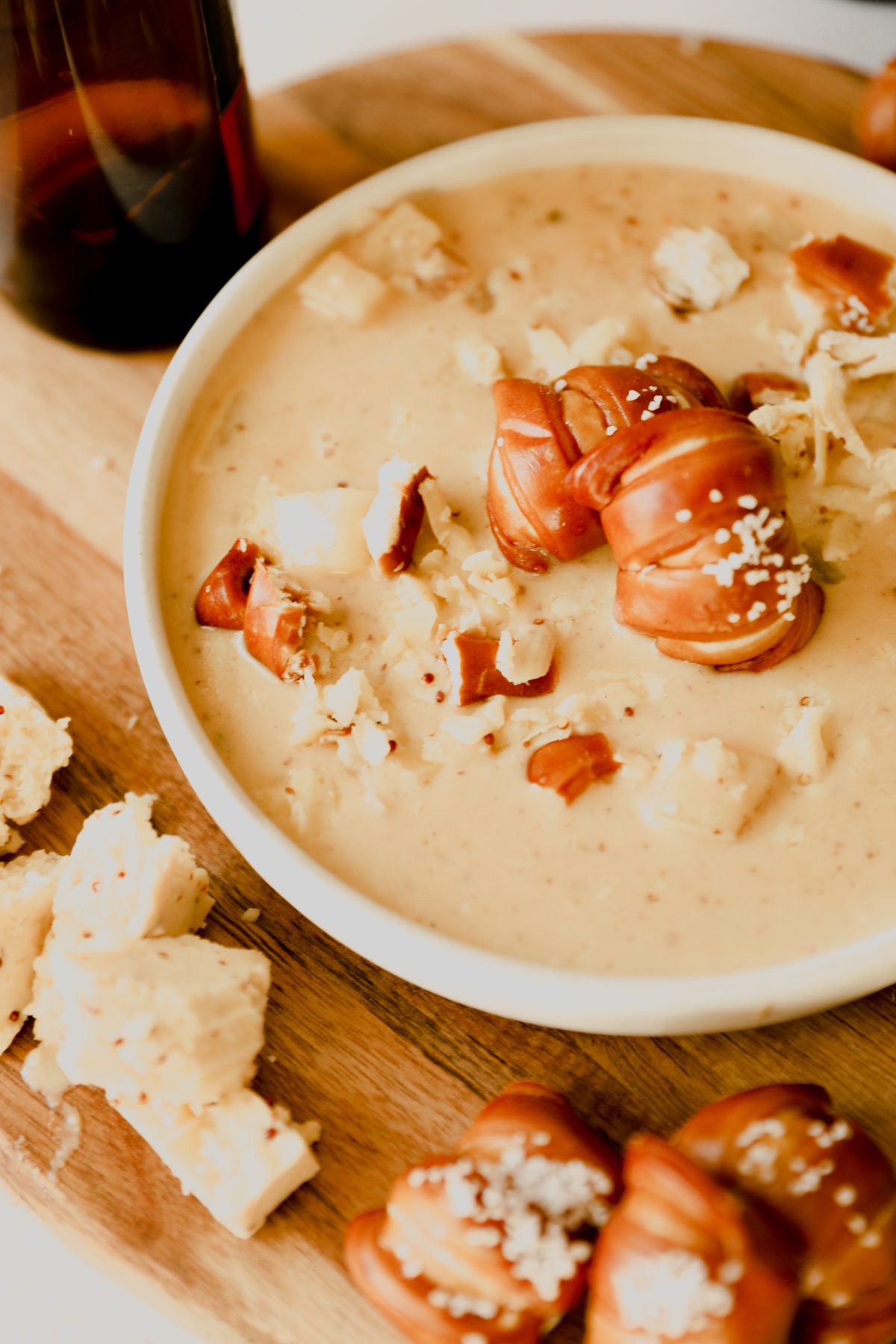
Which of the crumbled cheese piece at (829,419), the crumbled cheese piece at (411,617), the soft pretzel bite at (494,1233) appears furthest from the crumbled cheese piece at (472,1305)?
the crumbled cheese piece at (829,419)

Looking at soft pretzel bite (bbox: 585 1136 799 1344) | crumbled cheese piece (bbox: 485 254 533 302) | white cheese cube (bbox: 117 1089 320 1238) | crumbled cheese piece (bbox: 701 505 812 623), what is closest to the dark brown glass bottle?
crumbled cheese piece (bbox: 485 254 533 302)

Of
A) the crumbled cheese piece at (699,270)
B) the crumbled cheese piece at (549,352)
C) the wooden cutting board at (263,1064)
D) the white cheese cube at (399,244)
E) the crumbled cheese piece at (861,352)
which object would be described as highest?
the white cheese cube at (399,244)

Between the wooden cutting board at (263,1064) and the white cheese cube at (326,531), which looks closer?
the wooden cutting board at (263,1064)

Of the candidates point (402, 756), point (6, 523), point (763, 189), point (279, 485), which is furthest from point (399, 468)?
point (763, 189)

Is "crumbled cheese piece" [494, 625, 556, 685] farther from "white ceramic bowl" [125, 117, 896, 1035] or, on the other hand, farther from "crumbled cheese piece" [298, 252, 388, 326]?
"crumbled cheese piece" [298, 252, 388, 326]

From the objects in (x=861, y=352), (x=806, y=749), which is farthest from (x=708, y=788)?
(x=861, y=352)

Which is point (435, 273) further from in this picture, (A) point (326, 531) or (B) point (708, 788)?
(B) point (708, 788)

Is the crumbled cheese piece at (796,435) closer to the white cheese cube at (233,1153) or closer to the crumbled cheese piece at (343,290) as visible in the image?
the crumbled cheese piece at (343,290)
